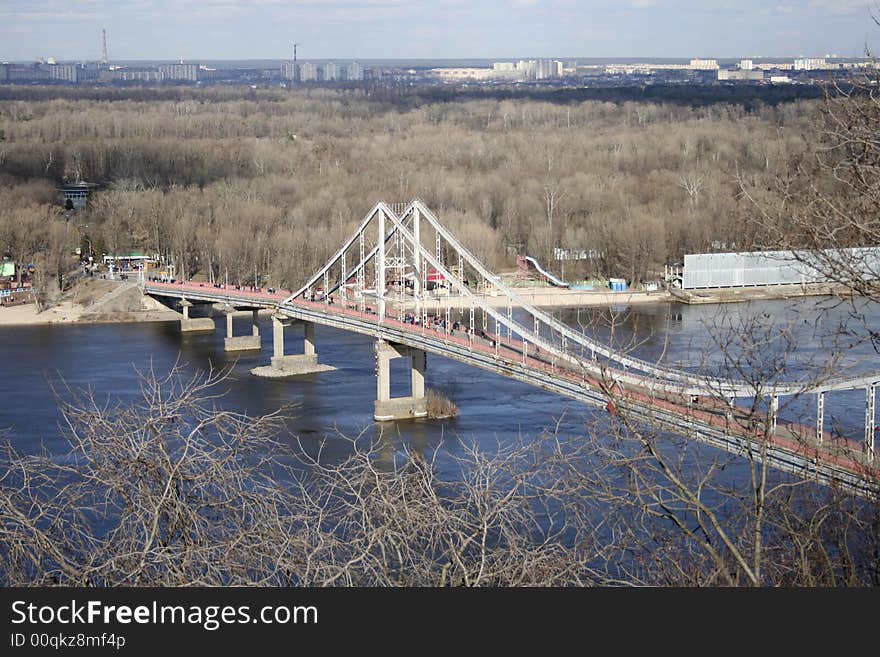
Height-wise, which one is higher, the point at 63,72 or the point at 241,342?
the point at 63,72

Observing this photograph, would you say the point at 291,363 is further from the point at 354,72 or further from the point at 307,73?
the point at 354,72

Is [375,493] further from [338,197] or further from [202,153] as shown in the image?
[202,153]

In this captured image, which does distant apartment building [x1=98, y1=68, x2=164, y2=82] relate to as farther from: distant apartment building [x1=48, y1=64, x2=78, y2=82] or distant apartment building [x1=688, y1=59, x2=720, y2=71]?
distant apartment building [x1=688, y1=59, x2=720, y2=71]

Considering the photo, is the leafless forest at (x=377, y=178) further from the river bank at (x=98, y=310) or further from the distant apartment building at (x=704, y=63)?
the distant apartment building at (x=704, y=63)

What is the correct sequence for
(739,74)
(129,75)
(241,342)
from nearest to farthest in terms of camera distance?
(241,342), (739,74), (129,75)

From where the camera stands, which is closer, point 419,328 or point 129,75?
point 419,328

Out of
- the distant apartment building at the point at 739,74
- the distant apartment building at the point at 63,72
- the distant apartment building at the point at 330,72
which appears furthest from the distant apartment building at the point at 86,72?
the distant apartment building at the point at 739,74

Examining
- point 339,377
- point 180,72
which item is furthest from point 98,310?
point 180,72

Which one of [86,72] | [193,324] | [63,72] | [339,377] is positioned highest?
[63,72]
